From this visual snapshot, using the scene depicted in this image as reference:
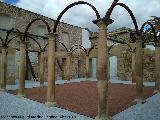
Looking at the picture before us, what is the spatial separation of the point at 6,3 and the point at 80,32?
1183 cm

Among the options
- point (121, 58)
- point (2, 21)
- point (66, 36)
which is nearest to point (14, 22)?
point (2, 21)

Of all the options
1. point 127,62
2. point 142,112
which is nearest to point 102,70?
point 142,112

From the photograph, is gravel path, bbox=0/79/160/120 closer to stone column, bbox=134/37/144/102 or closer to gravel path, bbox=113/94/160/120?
gravel path, bbox=113/94/160/120

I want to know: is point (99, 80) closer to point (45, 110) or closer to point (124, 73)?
point (45, 110)

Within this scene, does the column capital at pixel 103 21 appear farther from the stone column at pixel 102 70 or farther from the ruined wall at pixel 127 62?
the ruined wall at pixel 127 62

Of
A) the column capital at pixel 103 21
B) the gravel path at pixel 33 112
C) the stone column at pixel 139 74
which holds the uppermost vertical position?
the column capital at pixel 103 21

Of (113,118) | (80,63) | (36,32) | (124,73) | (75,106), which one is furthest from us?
(80,63)

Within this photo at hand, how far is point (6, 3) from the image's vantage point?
2164cm

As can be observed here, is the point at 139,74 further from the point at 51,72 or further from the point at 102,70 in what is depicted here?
the point at 51,72

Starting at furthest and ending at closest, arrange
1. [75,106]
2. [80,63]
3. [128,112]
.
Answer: [80,63] < [75,106] < [128,112]

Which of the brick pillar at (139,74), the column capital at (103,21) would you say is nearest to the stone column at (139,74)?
the brick pillar at (139,74)

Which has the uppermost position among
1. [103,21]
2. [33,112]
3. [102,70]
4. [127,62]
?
[103,21]

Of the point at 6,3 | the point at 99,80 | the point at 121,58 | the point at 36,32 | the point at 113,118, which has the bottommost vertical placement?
the point at 113,118

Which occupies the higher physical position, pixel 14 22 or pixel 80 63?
pixel 14 22
